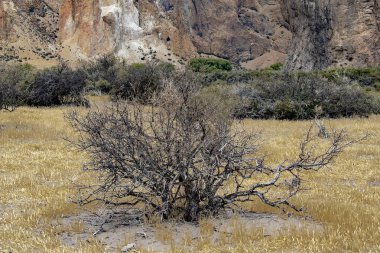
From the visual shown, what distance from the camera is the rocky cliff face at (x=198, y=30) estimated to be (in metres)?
54.2

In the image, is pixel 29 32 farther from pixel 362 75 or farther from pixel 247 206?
pixel 247 206

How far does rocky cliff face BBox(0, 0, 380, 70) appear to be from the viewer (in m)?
54.2

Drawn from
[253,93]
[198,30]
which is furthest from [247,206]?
[198,30]

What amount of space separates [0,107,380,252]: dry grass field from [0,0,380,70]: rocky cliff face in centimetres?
4128

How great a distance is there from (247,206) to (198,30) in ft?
312

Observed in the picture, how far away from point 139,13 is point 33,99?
194 feet

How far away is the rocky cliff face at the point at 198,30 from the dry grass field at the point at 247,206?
4128 cm

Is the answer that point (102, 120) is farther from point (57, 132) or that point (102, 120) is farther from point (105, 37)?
point (105, 37)

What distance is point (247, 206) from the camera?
24.9 ft

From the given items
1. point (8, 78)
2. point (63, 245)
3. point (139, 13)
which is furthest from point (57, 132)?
point (139, 13)

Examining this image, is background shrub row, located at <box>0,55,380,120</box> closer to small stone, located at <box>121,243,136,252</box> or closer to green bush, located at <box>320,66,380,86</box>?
green bush, located at <box>320,66,380,86</box>

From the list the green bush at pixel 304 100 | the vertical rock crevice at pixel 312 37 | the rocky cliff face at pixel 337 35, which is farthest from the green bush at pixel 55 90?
the rocky cliff face at pixel 337 35

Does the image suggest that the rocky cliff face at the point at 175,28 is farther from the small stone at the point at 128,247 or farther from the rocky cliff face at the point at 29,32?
the small stone at the point at 128,247

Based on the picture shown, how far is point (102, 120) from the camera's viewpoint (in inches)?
276
